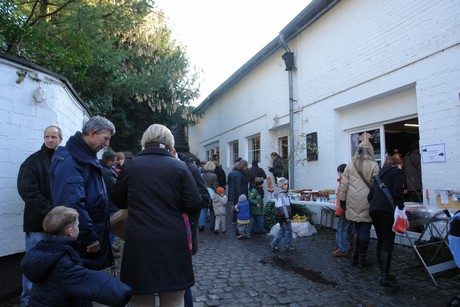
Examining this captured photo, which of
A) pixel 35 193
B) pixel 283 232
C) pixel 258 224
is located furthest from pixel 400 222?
pixel 35 193

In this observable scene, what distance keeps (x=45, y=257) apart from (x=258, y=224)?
6.02m

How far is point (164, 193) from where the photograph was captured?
225 centimetres

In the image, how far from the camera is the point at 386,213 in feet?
14.1

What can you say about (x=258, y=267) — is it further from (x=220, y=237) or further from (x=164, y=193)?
(x=164, y=193)

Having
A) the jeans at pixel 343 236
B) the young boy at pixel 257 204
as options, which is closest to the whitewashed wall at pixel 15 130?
the young boy at pixel 257 204

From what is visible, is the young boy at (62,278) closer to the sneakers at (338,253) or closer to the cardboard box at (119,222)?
the cardboard box at (119,222)

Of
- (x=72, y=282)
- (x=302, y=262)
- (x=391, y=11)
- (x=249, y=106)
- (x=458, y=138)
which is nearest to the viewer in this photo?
(x=72, y=282)

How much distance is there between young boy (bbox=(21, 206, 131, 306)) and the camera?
1990 millimetres

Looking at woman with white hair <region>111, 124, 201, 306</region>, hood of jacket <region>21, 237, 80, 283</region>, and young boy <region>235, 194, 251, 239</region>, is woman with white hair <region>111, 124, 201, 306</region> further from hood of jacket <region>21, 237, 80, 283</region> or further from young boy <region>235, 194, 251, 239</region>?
young boy <region>235, 194, 251, 239</region>

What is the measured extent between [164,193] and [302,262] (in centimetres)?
381

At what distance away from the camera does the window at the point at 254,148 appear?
41.4 feet

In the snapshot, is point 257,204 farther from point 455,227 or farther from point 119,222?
point 119,222

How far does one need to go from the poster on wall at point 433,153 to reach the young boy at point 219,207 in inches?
166

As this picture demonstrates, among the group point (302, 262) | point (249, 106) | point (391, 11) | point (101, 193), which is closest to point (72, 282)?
point (101, 193)
